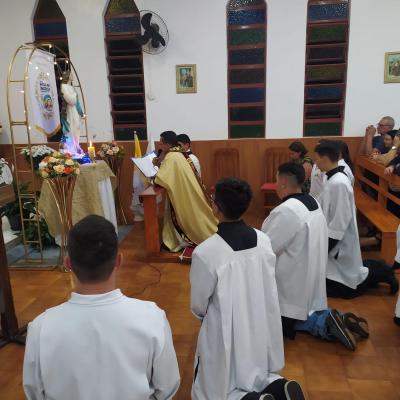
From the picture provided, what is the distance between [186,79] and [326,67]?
230 centimetres

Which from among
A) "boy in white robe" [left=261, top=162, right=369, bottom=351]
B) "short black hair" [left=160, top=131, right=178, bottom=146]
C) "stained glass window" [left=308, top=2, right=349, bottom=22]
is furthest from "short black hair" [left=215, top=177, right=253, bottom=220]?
"stained glass window" [left=308, top=2, right=349, bottom=22]

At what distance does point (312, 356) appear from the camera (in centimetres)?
301

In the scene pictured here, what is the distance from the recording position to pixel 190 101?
6887 mm

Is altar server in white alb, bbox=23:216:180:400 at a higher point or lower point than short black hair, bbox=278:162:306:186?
lower

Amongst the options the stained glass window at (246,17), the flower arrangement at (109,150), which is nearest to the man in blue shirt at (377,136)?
the stained glass window at (246,17)

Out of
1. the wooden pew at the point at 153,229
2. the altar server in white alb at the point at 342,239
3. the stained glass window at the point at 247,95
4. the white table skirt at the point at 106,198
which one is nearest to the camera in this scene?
the altar server in white alb at the point at 342,239

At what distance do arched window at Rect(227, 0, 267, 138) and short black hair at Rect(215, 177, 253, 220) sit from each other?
499 cm

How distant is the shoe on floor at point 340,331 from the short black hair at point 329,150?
141 centimetres

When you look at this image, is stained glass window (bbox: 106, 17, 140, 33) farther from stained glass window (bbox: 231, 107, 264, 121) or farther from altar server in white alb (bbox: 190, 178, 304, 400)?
altar server in white alb (bbox: 190, 178, 304, 400)

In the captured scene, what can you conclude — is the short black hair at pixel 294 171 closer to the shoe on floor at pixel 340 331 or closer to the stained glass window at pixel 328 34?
the shoe on floor at pixel 340 331

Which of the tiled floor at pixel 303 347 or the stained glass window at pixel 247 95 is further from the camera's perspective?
the stained glass window at pixel 247 95

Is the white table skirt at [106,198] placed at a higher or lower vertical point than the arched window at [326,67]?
lower

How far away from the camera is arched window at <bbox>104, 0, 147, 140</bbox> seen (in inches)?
267

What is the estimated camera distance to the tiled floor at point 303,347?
2670 mm
